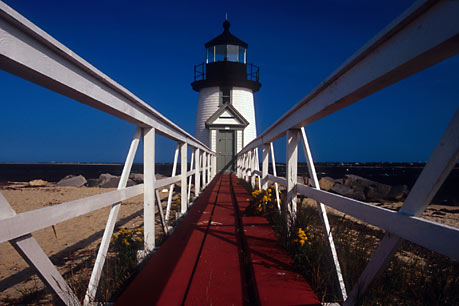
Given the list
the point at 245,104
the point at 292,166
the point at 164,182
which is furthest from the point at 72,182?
the point at 292,166

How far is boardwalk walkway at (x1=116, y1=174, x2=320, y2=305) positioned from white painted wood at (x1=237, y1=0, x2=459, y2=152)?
113cm

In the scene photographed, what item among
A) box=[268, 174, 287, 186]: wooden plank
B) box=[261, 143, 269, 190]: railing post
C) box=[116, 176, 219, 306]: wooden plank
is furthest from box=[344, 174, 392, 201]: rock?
box=[116, 176, 219, 306]: wooden plank

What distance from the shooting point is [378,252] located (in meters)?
1.37

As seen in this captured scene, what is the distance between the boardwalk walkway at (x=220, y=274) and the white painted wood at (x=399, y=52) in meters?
1.13

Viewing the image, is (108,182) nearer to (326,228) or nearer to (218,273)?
(218,273)

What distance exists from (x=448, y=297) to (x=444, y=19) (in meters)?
1.52

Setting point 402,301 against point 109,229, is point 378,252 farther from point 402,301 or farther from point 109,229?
point 109,229

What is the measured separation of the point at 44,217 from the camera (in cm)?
131

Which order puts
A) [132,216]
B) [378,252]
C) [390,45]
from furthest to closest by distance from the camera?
[132,216], [378,252], [390,45]

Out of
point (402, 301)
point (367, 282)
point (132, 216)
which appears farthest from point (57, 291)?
point (132, 216)

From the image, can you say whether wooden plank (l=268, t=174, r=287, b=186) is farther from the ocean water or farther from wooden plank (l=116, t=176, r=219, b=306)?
the ocean water

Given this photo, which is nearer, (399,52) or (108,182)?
(399,52)

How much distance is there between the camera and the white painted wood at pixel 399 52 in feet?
3.12

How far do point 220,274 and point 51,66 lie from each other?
5.18 feet
